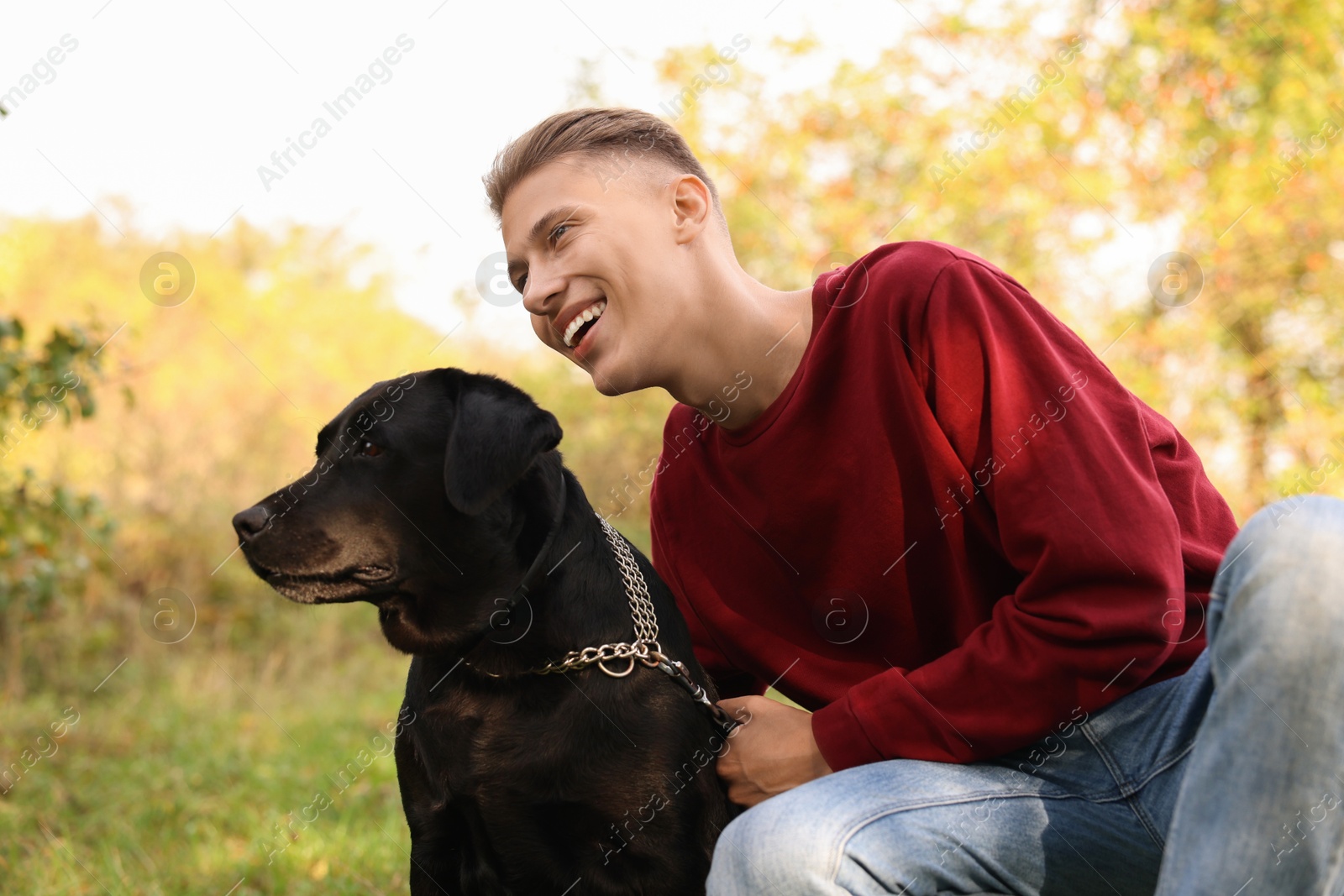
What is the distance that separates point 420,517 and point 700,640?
718 mm

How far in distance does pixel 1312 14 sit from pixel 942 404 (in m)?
6.87

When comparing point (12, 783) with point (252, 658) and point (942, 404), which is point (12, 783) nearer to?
point (252, 658)

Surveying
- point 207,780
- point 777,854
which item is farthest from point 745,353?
point 207,780

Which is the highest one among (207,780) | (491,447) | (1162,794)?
(491,447)

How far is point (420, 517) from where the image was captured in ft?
7.30

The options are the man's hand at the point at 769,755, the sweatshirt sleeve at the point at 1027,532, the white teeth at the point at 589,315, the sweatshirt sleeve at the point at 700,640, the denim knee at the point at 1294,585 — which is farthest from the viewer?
the sweatshirt sleeve at the point at 700,640

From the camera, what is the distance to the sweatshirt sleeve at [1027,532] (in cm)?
169

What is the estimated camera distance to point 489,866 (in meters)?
2.08

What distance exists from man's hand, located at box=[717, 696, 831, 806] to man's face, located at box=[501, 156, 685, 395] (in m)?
0.72

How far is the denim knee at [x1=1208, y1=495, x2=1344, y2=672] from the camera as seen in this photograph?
1322mm

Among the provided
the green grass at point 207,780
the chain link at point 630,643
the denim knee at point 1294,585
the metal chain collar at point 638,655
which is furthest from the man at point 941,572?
the green grass at point 207,780

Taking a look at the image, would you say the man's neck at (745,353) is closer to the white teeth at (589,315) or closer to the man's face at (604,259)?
the man's face at (604,259)

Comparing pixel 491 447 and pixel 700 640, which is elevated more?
pixel 491 447

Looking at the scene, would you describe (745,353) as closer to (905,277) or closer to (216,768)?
(905,277)
